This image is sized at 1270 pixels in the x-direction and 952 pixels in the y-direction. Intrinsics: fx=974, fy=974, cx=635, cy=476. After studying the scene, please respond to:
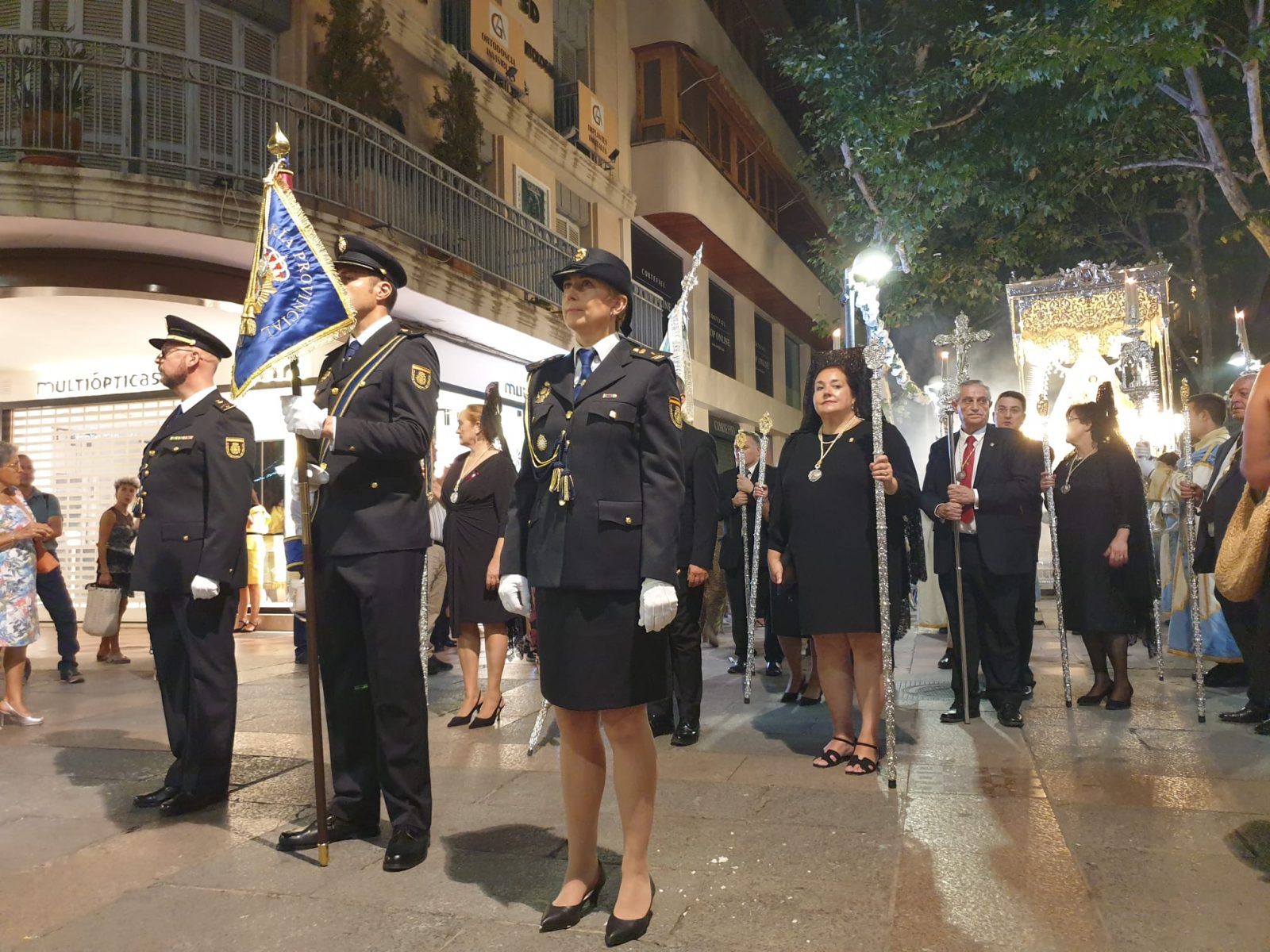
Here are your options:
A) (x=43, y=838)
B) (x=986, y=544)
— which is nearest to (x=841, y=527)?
(x=986, y=544)

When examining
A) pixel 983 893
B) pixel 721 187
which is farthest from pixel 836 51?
pixel 983 893

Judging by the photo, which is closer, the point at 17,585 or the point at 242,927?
the point at 242,927

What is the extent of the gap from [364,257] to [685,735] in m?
3.11

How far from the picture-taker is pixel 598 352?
321 centimetres

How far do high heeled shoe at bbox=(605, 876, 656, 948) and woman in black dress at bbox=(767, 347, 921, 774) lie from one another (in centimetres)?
207

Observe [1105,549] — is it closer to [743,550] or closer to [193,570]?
[743,550]

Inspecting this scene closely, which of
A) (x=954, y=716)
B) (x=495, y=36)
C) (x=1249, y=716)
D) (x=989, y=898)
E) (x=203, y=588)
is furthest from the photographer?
(x=495, y=36)

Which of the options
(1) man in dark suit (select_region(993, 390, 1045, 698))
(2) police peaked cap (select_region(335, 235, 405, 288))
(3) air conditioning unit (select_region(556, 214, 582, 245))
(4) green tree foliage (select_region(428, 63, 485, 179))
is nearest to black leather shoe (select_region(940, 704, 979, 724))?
(1) man in dark suit (select_region(993, 390, 1045, 698))

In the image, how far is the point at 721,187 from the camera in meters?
21.2

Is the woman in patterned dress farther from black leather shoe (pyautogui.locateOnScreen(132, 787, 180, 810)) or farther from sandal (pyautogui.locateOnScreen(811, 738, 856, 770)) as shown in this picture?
sandal (pyautogui.locateOnScreen(811, 738, 856, 770))

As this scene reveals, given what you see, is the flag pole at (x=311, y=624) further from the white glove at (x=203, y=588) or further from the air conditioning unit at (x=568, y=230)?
the air conditioning unit at (x=568, y=230)

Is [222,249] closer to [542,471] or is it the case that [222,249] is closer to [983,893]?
[542,471]

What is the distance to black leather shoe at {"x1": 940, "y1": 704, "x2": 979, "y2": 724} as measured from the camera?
234 inches

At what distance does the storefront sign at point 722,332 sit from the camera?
23047mm
